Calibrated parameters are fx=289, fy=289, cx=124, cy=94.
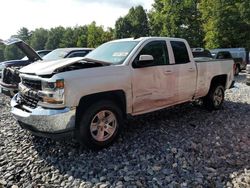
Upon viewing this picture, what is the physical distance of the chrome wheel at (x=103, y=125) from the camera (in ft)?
15.4

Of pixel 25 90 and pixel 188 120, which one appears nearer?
pixel 25 90

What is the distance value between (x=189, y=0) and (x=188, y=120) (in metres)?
34.7

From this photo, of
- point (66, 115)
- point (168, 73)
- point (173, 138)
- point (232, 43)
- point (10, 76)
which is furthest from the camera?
point (232, 43)

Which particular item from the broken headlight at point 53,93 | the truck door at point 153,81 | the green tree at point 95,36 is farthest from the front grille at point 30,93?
the green tree at point 95,36

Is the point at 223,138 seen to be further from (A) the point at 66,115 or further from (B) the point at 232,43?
(B) the point at 232,43

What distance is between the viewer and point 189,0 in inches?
1496

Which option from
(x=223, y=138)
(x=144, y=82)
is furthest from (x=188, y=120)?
(x=144, y=82)

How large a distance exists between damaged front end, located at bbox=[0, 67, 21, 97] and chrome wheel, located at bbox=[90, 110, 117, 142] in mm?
3982

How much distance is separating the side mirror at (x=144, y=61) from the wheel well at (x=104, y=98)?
2.03 ft

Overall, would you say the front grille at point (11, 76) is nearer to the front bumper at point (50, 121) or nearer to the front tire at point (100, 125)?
the front bumper at point (50, 121)

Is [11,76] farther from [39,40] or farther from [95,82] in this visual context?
[39,40]

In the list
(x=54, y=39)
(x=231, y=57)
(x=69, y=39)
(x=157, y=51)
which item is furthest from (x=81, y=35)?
(x=157, y=51)

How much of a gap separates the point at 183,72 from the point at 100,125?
97.0 inches

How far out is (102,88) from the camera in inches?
184
